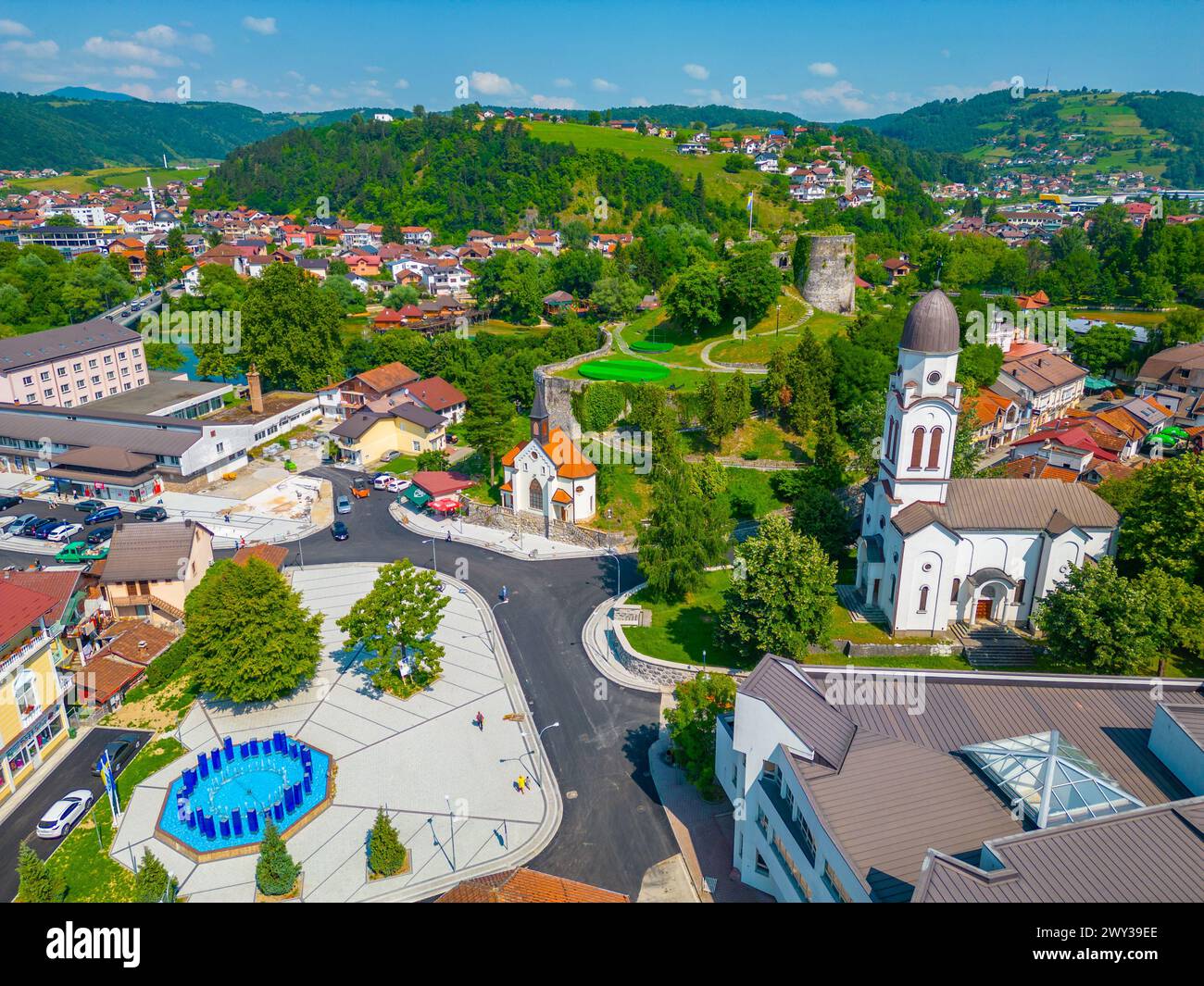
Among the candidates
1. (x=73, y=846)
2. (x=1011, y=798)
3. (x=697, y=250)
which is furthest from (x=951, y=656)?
(x=697, y=250)

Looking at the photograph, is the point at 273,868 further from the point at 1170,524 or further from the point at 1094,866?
the point at 1170,524

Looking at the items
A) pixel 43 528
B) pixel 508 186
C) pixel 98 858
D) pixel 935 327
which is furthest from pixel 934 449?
pixel 508 186

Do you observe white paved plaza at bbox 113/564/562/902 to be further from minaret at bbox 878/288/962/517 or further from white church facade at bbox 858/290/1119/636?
minaret at bbox 878/288/962/517

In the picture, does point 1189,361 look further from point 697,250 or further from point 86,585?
point 86,585

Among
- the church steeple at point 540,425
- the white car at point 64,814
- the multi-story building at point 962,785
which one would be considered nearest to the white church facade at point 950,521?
the multi-story building at point 962,785

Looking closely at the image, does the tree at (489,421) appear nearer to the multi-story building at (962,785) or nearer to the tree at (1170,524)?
the multi-story building at (962,785)

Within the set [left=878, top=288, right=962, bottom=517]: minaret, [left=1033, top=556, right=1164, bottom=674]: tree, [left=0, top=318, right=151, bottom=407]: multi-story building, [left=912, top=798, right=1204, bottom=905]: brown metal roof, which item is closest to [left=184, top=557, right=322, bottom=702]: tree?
[left=912, top=798, right=1204, bottom=905]: brown metal roof

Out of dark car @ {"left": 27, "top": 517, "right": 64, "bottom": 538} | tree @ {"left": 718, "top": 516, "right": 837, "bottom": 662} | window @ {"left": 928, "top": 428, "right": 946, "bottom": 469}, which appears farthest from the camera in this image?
dark car @ {"left": 27, "top": 517, "right": 64, "bottom": 538}
